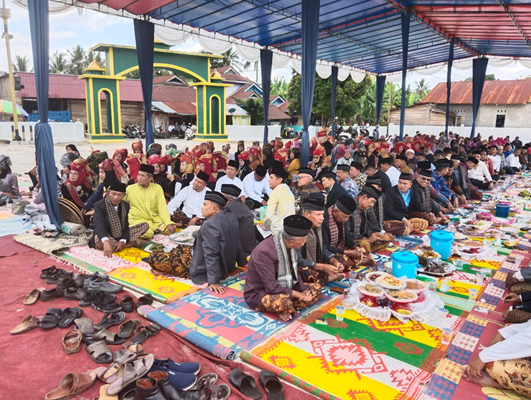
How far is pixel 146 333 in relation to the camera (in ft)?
9.86

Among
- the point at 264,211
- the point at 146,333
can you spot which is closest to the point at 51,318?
the point at 146,333

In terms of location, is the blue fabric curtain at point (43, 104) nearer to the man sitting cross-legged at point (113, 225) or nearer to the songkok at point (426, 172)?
the man sitting cross-legged at point (113, 225)

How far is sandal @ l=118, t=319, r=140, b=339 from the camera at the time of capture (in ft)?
9.77

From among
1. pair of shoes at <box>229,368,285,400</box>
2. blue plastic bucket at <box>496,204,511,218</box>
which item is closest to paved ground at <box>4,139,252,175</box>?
pair of shoes at <box>229,368,285,400</box>

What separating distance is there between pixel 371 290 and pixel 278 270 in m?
0.90

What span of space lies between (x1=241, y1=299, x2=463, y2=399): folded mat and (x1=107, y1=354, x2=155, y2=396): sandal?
667mm

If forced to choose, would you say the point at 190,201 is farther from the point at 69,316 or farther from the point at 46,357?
the point at 46,357

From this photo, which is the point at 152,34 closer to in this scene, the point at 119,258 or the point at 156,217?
the point at 156,217

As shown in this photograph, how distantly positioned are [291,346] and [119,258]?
9.01 feet

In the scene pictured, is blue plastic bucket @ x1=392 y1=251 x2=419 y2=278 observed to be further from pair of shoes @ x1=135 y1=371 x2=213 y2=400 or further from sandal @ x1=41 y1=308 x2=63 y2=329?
sandal @ x1=41 y1=308 x2=63 y2=329

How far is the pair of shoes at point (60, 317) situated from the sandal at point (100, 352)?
47cm

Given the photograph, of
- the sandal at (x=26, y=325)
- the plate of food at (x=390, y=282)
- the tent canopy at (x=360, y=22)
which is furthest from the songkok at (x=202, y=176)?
the tent canopy at (x=360, y=22)

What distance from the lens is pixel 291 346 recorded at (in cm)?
286

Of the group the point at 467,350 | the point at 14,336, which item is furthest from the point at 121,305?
the point at 467,350
